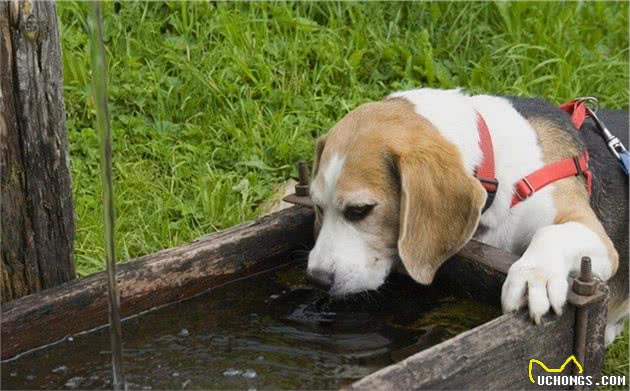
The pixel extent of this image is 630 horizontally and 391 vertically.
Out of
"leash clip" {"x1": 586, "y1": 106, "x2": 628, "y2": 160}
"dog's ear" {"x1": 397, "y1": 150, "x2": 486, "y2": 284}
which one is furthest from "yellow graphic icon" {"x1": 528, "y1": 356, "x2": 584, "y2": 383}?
"leash clip" {"x1": 586, "y1": 106, "x2": 628, "y2": 160}

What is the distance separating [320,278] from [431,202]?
50 centimetres

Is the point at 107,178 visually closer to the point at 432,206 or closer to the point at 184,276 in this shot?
the point at 184,276

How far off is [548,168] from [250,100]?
2.27 meters

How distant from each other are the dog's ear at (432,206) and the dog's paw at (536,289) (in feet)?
1.08

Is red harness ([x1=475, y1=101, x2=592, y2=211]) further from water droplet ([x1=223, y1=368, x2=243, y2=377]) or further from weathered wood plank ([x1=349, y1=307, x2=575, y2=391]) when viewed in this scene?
water droplet ([x1=223, y1=368, x2=243, y2=377])

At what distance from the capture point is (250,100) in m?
6.24

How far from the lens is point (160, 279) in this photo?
169 inches

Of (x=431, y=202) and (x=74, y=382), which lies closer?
(x=74, y=382)

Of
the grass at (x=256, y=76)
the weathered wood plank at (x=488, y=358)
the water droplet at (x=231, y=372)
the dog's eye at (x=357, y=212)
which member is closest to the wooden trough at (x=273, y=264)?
the weathered wood plank at (x=488, y=358)

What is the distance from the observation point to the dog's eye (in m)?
4.21

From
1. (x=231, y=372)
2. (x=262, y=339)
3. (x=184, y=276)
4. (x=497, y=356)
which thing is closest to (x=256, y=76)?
(x=184, y=276)

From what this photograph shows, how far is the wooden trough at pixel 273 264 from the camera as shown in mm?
3576

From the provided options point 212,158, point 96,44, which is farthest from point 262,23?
point 96,44

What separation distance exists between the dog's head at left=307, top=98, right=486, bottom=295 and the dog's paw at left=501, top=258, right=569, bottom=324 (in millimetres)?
333
